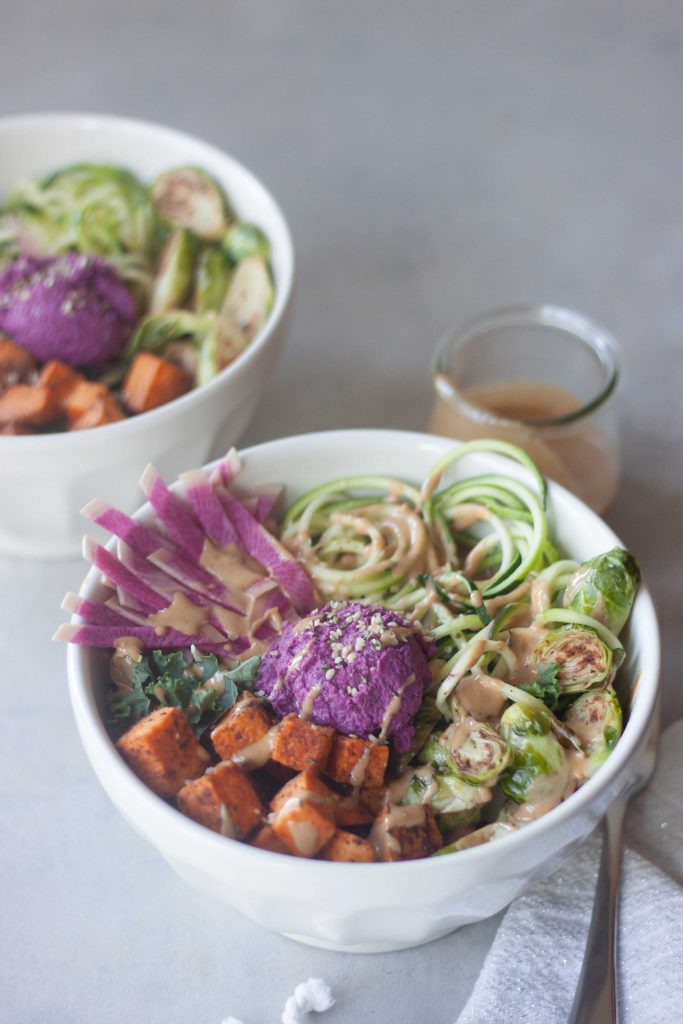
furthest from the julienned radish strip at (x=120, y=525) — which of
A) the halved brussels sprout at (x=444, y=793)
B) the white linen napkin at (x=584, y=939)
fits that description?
the white linen napkin at (x=584, y=939)

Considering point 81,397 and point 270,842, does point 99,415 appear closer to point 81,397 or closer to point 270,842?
point 81,397

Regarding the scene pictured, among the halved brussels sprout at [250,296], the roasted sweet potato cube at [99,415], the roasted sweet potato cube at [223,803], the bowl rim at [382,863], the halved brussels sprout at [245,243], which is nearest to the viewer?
the bowl rim at [382,863]

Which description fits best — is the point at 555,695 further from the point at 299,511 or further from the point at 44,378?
the point at 44,378

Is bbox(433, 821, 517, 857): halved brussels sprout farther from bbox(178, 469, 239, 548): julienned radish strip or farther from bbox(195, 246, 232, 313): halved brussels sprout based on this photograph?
bbox(195, 246, 232, 313): halved brussels sprout

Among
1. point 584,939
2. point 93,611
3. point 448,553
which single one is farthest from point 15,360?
point 584,939

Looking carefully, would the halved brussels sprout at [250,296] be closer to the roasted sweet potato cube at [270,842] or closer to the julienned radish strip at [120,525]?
the julienned radish strip at [120,525]

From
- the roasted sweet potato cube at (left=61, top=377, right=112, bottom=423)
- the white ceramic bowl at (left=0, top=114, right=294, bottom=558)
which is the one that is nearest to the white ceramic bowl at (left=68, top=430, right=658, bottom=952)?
the white ceramic bowl at (left=0, top=114, right=294, bottom=558)

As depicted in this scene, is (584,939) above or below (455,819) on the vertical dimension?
below

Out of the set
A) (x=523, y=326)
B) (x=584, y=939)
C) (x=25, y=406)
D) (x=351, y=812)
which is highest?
(x=523, y=326)
